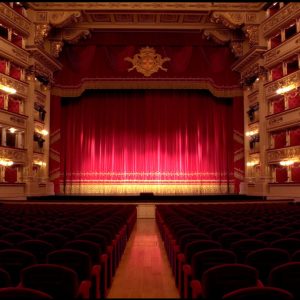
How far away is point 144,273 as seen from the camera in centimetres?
534

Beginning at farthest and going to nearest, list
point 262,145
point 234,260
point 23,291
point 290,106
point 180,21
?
point 180,21, point 262,145, point 290,106, point 234,260, point 23,291

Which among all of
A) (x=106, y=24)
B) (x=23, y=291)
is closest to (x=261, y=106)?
(x=106, y=24)

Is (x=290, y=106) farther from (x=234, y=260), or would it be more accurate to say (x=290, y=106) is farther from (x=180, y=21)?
(x=234, y=260)

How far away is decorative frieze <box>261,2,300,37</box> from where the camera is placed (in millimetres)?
14460

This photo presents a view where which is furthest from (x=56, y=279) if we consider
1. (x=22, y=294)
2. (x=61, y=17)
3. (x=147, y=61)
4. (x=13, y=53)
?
(x=147, y=61)

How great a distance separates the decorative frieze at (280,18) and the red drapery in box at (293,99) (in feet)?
8.75

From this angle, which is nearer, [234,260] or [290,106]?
[234,260]

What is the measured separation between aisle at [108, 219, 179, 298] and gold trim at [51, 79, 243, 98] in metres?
10.9

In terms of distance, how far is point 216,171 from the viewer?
1936cm

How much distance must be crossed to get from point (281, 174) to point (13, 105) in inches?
418

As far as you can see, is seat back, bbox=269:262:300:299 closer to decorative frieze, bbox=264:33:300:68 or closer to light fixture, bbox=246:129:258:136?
decorative frieze, bbox=264:33:300:68

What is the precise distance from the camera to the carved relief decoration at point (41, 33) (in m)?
16.2

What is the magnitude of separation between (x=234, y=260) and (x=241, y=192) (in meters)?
15.1

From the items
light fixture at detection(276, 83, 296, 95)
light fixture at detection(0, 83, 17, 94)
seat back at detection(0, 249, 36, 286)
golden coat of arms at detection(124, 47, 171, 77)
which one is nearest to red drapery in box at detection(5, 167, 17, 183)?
light fixture at detection(0, 83, 17, 94)
